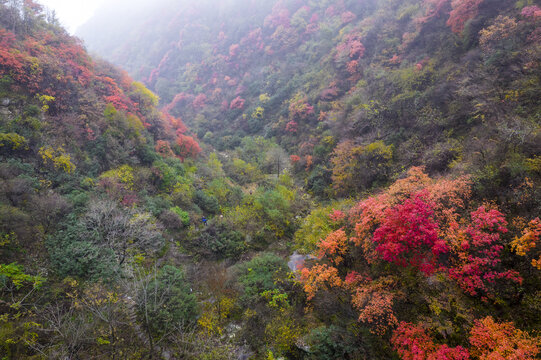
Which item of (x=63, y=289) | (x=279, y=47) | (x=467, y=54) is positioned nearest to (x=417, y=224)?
(x=63, y=289)

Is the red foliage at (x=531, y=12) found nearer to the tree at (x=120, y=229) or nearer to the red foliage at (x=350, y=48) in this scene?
the red foliage at (x=350, y=48)

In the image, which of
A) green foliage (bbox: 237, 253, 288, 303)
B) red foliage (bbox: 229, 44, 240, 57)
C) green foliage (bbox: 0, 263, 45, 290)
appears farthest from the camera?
red foliage (bbox: 229, 44, 240, 57)

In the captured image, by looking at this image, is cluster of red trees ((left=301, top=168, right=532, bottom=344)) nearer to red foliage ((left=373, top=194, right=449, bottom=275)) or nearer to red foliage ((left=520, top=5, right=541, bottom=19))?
red foliage ((left=373, top=194, right=449, bottom=275))

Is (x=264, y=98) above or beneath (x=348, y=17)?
beneath

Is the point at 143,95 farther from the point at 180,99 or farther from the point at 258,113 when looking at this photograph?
the point at 180,99

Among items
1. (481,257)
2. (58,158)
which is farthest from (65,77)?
(481,257)

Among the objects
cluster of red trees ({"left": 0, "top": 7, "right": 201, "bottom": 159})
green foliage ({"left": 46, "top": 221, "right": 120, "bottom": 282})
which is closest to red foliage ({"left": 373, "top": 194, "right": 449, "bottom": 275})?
green foliage ({"left": 46, "top": 221, "right": 120, "bottom": 282})
